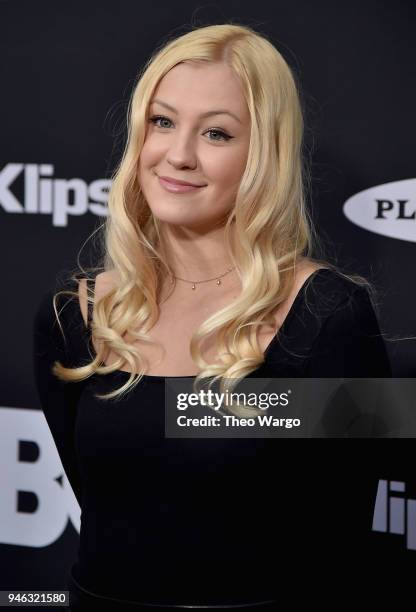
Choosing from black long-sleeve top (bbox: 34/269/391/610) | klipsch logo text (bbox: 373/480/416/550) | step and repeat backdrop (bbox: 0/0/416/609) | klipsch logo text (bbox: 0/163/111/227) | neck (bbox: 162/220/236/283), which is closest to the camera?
black long-sleeve top (bbox: 34/269/391/610)

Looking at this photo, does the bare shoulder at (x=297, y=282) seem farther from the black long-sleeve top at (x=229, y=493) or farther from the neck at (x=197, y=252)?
the neck at (x=197, y=252)

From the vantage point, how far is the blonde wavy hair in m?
1.64

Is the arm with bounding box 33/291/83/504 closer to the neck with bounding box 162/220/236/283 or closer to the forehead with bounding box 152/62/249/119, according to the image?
the neck with bounding box 162/220/236/283

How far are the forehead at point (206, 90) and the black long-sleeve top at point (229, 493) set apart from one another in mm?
346

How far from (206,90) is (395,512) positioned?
1.19m

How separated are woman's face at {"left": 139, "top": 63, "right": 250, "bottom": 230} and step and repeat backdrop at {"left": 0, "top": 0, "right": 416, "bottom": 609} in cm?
54

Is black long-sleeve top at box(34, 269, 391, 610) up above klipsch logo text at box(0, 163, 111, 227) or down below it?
below

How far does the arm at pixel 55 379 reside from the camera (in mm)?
1782

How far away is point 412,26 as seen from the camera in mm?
2104

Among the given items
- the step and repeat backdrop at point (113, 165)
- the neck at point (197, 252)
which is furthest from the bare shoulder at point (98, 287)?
the step and repeat backdrop at point (113, 165)

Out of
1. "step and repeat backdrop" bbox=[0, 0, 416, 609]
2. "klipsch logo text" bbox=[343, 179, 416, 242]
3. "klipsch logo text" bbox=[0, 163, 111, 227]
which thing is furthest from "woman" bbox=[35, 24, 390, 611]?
"klipsch logo text" bbox=[0, 163, 111, 227]

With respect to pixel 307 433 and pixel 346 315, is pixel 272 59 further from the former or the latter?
pixel 307 433

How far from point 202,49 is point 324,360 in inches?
23.6

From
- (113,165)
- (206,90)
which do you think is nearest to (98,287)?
(206,90)
